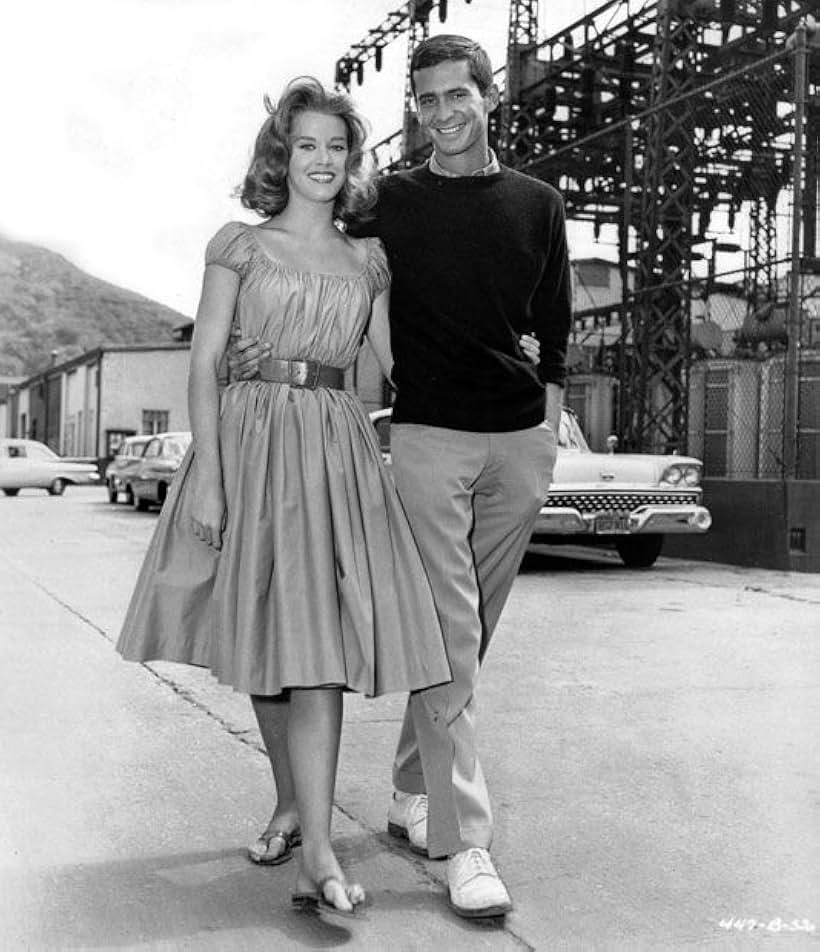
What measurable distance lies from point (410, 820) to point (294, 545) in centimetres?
93

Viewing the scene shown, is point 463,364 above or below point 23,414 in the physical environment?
below

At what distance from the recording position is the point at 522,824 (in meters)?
3.84

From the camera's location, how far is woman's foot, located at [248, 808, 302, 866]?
341 centimetres

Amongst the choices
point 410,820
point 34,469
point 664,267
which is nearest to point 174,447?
point 664,267

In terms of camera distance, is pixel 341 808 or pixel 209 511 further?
pixel 341 808

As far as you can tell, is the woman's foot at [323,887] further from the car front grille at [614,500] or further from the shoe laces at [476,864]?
the car front grille at [614,500]

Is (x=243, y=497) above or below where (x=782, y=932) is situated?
above

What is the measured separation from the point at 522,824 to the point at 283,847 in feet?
2.48

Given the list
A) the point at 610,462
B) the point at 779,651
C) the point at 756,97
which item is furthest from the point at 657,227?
the point at 779,651

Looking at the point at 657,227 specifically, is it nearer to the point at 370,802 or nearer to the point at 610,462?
the point at 610,462

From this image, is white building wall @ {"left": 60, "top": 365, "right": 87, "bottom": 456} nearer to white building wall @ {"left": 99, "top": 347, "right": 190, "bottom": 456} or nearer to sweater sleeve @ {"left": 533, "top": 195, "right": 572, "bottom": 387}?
white building wall @ {"left": 99, "top": 347, "right": 190, "bottom": 456}

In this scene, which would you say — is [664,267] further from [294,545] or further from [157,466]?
[294,545]

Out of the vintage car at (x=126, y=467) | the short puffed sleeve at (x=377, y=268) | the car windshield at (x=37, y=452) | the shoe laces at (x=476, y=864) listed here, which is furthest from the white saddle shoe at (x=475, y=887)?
the car windshield at (x=37, y=452)

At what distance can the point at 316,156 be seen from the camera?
3277mm
